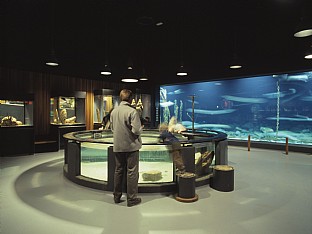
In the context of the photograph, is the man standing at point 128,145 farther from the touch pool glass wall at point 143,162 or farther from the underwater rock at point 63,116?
the underwater rock at point 63,116

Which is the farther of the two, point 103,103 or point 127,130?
point 103,103

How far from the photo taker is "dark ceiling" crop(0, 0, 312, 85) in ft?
12.9

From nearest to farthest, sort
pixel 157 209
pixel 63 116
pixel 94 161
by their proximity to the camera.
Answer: pixel 157 209 < pixel 94 161 < pixel 63 116

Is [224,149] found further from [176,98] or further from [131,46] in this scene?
[176,98]

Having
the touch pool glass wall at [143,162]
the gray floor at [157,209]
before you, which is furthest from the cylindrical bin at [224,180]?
the touch pool glass wall at [143,162]

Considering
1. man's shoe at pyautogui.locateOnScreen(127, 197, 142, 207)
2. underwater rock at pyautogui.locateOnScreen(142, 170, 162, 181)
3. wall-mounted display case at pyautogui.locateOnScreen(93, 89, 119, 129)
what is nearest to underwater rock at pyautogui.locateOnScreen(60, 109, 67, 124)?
wall-mounted display case at pyautogui.locateOnScreen(93, 89, 119, 129)

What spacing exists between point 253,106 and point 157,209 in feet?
26.6

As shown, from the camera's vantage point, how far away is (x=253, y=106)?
9.41 m

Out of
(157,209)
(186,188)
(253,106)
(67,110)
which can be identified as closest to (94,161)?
(157,209)

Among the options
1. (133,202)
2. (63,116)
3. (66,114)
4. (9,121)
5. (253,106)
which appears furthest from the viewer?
(253,106)

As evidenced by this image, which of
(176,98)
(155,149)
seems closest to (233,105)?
(176,98)

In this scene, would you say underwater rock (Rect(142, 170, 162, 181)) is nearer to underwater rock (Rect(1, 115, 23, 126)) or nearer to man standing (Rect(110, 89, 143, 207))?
man standing (Rect(110, 89, 143, 207))

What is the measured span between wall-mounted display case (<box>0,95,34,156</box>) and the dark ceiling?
55.0 inches

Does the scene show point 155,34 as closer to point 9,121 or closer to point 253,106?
point 9,121
